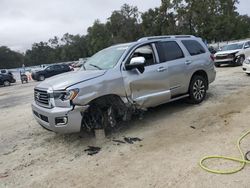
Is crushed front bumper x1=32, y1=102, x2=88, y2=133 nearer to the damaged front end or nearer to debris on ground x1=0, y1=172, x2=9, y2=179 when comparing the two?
the damaged front end

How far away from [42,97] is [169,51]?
128 inches

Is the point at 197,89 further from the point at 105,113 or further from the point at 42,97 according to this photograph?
the point at 42,97

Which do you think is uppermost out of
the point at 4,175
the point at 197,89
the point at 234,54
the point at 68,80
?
the point at 68,80

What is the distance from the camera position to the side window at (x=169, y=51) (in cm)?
717

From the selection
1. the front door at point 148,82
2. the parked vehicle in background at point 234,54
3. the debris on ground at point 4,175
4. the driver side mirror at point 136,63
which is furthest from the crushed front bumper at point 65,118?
the parked vehicle in background at point 234,54

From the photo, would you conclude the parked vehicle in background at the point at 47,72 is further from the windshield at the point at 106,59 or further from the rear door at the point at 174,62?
the rear door at the point at 174,62

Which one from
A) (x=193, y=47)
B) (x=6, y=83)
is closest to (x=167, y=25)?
(x=6, y=83)

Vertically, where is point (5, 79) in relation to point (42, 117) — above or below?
below

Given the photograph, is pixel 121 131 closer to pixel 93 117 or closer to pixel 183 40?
pixel 93 117

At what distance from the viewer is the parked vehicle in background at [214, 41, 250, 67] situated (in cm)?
1881

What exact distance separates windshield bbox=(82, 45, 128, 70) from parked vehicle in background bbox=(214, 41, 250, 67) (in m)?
13.5

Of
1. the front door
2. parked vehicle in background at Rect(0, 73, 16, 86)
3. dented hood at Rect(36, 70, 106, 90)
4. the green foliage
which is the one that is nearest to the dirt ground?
the front door

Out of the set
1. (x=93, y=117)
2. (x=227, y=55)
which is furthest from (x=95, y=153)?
(x=227, y=55)

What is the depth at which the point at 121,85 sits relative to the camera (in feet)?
20.0
